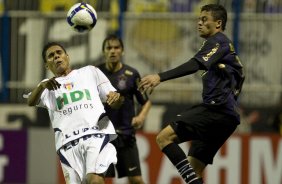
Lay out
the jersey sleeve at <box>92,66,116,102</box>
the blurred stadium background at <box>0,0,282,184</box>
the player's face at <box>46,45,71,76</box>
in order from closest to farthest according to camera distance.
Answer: the player's face at <box>46,45,71,76</box> → the jersey sleeve at <box>92,66,116,102</box> → the blurred stadium background at <box>0,0,282,184</box>

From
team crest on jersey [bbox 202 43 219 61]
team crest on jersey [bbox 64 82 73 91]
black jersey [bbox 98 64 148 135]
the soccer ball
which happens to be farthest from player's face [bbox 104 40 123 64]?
team crest on jersey [bbox 202 43 219 61]

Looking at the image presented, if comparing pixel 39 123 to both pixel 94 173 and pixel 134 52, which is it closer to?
pixel 134 52

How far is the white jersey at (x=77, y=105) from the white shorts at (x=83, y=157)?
0.22 ft

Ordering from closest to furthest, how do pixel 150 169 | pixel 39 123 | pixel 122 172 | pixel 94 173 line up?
pixel 94 173
pixel 122 172
pixel 150 169
pixel 39 123

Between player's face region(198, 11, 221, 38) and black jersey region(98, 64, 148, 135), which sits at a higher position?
player's face region(198, 11, 221, 38)

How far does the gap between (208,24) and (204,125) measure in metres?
1.04

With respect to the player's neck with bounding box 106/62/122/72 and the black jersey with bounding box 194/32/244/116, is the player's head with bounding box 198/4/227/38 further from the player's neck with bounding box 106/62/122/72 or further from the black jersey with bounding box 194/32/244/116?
the player's neck with bounding box 106/62/122/72

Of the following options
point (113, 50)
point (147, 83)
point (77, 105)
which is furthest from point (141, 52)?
point (147, 83)

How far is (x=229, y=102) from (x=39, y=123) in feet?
23.6

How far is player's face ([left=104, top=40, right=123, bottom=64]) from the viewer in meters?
12.2

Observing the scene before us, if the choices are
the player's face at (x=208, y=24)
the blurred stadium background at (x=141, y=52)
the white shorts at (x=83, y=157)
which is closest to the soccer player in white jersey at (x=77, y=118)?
the white shorts at (x=83, y=157)

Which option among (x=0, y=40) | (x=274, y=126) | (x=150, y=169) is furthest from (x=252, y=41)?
(x=0, y=40)

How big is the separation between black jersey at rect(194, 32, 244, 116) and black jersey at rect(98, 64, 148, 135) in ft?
7.70

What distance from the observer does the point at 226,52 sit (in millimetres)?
9906
